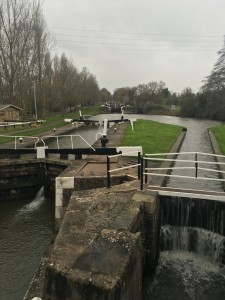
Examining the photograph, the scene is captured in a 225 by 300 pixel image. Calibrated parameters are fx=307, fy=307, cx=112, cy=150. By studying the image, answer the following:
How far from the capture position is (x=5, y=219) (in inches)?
409

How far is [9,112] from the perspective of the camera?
38094 millimetres

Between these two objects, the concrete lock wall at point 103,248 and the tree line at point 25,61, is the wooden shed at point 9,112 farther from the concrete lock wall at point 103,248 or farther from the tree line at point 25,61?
the concrete lock wall at point 103,248

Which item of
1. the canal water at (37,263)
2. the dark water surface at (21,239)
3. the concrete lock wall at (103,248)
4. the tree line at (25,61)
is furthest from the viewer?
the tree line at (25,61)

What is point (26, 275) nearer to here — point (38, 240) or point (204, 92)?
point (38, 240)

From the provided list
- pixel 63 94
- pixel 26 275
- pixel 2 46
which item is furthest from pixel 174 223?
pixel 63 94

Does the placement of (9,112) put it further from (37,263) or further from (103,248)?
(103,248)

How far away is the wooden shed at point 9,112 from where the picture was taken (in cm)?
3694

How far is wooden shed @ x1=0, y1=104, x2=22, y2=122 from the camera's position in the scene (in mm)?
36938

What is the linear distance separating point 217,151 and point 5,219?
9.95 m

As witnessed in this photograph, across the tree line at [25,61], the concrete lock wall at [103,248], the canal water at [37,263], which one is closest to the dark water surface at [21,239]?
the canal water at [37,263]

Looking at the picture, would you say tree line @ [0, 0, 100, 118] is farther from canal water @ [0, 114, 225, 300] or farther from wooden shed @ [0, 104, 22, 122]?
canal water @ [0, 114, 225, 300]

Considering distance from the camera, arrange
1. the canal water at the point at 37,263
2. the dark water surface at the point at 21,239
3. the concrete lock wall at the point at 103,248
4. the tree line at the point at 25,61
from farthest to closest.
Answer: the tree line at the point at 25,61 < the dark water surface at the point at 21,239 < the canal water at the point at 37,263 < the concrete lock wall at the point at 103,248

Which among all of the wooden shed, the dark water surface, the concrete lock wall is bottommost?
the dark water surface

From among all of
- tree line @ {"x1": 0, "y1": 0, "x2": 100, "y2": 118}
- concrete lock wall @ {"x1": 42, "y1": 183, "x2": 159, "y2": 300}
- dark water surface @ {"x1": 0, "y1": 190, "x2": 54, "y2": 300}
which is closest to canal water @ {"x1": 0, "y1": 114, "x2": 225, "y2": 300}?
dark water surface @ {"x1": 0, "y1": 190, "x2": 54, "y2": 300}
